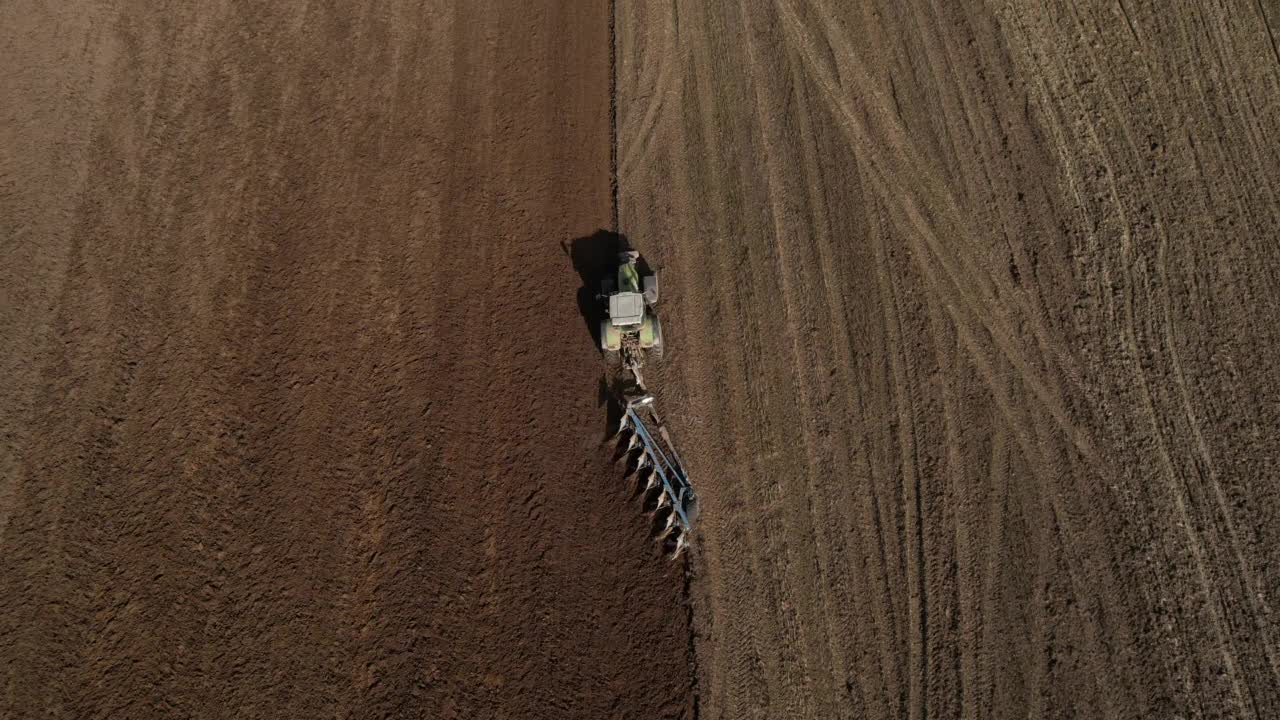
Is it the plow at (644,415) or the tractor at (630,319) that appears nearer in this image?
the plow at (644,415)

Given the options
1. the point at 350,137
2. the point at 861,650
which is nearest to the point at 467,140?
the point at 350,137

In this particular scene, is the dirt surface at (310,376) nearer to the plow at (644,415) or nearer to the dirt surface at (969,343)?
the plow at (644,415)

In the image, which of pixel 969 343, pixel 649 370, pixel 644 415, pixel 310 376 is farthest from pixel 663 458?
pixel 310 376

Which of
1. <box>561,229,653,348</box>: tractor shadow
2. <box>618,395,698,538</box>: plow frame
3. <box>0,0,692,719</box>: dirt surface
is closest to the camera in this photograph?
<box>0,0,692,719</box>: dirt surface

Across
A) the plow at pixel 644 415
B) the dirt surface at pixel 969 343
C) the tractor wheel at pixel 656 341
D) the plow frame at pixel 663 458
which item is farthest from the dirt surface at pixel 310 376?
the dirt surface at pixel 969 343

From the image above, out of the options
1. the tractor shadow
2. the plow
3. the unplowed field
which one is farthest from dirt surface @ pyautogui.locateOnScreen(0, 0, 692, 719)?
the plow

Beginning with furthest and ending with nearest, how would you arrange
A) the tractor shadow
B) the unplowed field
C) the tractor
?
the tractor shadow, the tractor, the unplowed field

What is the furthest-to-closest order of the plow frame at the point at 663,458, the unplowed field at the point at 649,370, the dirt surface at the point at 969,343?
the plow frame at the point at 663,458
the dirt surface at the point at 969,343
the unplowed field at the point at 649,370

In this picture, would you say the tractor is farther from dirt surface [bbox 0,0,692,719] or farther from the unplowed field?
dirt surface [bbox 0,0,692,719]
